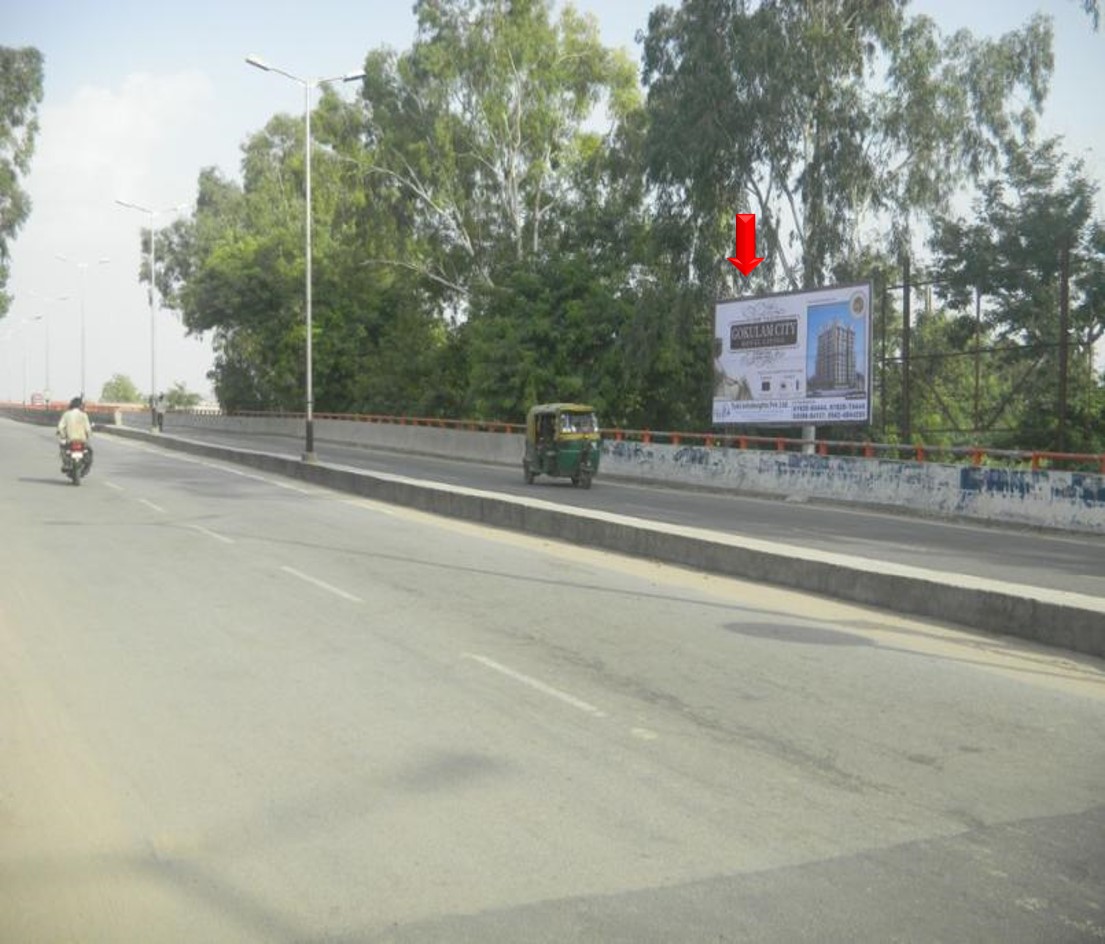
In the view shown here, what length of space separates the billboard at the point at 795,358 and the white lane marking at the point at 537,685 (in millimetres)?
21809

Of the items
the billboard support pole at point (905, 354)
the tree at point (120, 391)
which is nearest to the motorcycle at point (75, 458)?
the billboard support pole at point (905, 354)

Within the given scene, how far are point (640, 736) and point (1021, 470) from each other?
1701cm

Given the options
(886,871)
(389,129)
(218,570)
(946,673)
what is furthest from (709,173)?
(886,871)

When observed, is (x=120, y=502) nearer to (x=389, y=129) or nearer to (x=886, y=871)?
(x=886, y=871)

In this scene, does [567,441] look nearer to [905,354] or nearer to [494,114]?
[905,354]

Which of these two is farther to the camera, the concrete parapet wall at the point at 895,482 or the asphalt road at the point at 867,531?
the concrete parapet wall at the point at 895,482

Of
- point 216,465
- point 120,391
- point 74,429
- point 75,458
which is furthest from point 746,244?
point 120,391

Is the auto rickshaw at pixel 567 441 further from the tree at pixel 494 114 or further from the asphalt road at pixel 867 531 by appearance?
the tree at pixel 494 114

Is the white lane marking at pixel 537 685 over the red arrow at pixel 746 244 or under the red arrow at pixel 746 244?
under

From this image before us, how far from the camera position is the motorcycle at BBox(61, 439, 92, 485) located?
25.2 metres

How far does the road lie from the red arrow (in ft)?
103

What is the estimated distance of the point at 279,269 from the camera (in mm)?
69812

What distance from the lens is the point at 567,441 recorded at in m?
30.4

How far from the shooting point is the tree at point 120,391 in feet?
582
